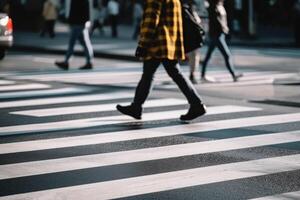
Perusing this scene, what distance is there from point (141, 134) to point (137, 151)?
3.41 feet

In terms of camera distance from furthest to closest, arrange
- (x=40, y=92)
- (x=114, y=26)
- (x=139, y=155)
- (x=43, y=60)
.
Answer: (x=114, y=26)
(x=43, y=60)
(x=40, y=92)
(x=139, y=155)

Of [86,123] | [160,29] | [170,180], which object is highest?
[160,29]

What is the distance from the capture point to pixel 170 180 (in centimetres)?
680

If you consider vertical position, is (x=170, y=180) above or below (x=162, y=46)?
below

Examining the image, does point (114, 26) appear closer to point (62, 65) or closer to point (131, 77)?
point (62, 65)

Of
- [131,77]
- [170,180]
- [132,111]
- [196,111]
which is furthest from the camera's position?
[131,77]

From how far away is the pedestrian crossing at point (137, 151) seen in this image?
6.59m

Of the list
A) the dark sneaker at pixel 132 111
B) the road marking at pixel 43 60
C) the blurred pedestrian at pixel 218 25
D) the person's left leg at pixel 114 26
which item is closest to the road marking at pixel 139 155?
the dark sneaker at pixel 132 111

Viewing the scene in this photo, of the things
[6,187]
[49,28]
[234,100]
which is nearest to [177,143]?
[6,187]

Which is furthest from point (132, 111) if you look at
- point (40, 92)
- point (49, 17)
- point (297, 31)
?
point (49, 17)

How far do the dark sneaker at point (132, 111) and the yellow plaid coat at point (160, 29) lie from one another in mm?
642

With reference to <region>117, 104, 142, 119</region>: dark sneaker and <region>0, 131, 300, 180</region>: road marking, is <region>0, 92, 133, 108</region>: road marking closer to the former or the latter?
<region>117, 104, 142, 119</region>: dark sneaker

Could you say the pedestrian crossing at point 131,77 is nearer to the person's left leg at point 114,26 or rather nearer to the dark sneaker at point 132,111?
the dark sneaker at point 132,111

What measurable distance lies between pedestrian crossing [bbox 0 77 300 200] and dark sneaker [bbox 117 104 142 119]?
9cm
